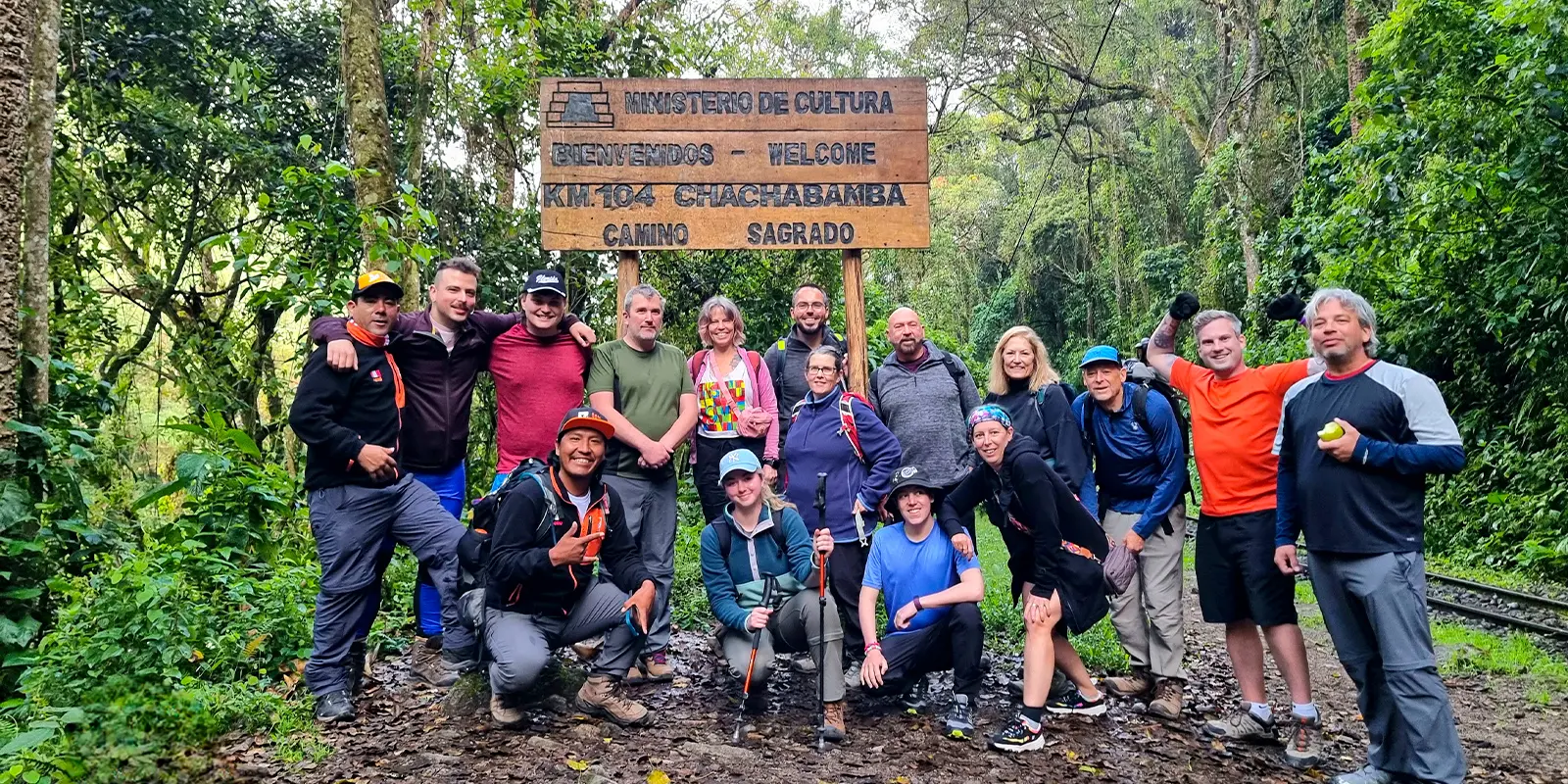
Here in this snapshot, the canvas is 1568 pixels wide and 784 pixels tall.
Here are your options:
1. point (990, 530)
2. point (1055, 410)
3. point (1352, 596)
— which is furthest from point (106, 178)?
point (990, 530)

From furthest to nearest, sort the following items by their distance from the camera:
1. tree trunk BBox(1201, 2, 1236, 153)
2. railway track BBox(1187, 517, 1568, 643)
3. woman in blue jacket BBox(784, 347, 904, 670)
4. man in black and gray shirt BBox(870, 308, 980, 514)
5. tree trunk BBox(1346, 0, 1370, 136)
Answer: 1. tree trunk BBox(1201, 2, 1236, 153)
2. tree trunk BBox(1346, 0, 1370, 136)
3. railway track BBox(1187, 517, 1568, 643)
4. man in black and gray shirt BBox(870, 308, 980, 514)
5. woman in blue jacket BBox(784, 347, 904, 670)

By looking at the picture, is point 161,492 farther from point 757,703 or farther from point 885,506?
point 885,506

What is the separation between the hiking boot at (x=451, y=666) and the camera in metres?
5.09

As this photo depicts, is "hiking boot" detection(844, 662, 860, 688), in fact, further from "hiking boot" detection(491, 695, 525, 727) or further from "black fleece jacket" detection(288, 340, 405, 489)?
"black fleece jacket" detection(288, 340, 405, 489)

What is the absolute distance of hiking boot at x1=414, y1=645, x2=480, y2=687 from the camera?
200 inches

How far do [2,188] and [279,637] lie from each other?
2.85 metres

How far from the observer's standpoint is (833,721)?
15.3 feet

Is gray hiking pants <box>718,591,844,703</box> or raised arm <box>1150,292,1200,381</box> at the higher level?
raised arm <box>1150,292,1200,381</box>

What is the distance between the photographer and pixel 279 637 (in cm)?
526

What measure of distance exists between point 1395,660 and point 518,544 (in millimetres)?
3782

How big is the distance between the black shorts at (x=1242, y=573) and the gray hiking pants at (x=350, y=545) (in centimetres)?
375

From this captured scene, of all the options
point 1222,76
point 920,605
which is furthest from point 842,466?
point 1222,76

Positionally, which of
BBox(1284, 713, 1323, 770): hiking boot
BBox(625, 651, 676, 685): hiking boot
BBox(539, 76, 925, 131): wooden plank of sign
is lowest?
BBox(1284, 713, 1323, 770): hiking boot

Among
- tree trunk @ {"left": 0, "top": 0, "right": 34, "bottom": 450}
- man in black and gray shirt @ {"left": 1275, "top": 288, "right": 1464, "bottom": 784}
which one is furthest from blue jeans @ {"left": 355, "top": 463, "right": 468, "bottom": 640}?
man in black and gray shirt @ {"left": 1275, "top": 288, "right": 1464, "bottom": 784}
